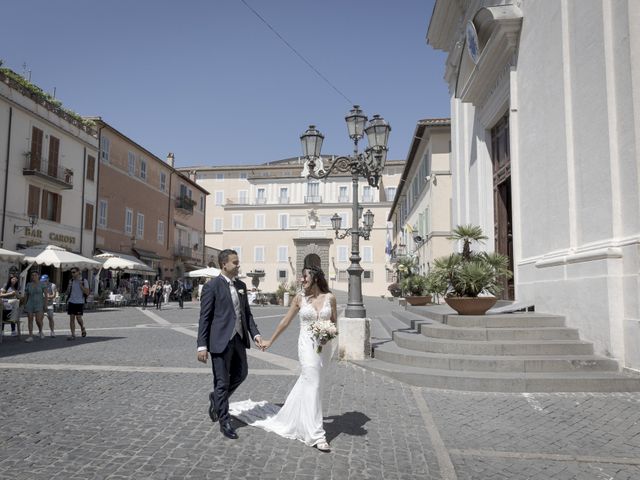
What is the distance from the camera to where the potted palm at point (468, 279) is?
8.41 meters

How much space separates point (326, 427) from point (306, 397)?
2.11ft

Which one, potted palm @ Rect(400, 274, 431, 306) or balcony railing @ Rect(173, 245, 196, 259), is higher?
balcony railing @ Rect(173, 245, 196, 259)

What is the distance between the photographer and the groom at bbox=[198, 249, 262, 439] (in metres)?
4.41

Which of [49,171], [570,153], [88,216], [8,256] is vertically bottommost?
[8,256]

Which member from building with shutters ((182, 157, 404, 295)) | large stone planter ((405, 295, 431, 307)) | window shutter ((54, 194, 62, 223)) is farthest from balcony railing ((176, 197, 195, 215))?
large stone planter ((405, 295, 431, 307))

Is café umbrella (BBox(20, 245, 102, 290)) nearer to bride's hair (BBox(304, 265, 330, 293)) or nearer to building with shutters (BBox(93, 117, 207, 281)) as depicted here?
building with shutters (BBox(93, 117, 207, 281))

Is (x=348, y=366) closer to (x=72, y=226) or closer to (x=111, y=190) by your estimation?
(x=72, y=226)

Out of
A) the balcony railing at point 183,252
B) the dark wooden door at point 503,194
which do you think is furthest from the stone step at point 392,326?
the balcony railing at point 183,252

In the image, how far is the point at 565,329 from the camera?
25.0 feet

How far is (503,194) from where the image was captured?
13.0 m

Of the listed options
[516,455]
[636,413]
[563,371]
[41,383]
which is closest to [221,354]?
[516,455]

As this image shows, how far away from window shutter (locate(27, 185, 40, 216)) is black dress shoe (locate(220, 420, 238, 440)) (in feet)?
77.5

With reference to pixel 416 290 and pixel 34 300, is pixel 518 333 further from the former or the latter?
pixel 34 300

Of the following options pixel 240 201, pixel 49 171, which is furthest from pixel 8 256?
pixel 240 201
